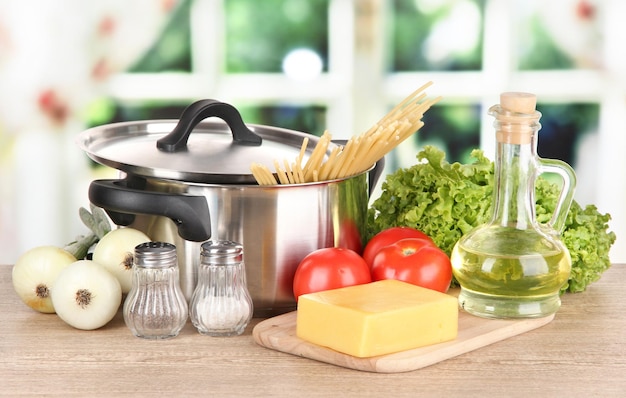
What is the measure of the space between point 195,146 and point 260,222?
22 centimetres

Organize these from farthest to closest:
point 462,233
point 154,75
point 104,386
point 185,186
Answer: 1. point 154,75
2. point 462,233
3. point 185,186
4. point 104,386

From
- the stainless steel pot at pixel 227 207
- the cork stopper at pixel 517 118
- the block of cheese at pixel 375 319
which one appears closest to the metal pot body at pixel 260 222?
the stainless steel pot at pixel 227 207

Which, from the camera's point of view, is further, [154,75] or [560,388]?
[154,75]

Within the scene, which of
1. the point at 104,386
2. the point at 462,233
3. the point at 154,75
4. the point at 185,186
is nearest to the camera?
the point at 104,386

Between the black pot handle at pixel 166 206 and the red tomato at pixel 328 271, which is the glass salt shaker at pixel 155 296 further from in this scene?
the red tomato at pixel 328 271

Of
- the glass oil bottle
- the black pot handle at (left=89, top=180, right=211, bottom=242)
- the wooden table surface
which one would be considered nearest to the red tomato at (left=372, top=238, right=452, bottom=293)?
the glass oil bottle

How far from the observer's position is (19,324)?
50.2 inches

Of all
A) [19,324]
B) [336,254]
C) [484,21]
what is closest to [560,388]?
[336,254]

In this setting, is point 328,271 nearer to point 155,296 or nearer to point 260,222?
point 260,222

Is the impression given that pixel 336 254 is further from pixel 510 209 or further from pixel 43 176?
pixel 43 176

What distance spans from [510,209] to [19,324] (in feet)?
2.19

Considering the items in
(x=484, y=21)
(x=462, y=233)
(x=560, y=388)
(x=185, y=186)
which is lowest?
(x=560, y=388)

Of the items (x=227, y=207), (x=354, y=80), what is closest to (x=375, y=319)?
(x=227, y=207)

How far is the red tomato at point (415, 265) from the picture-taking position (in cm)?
130
